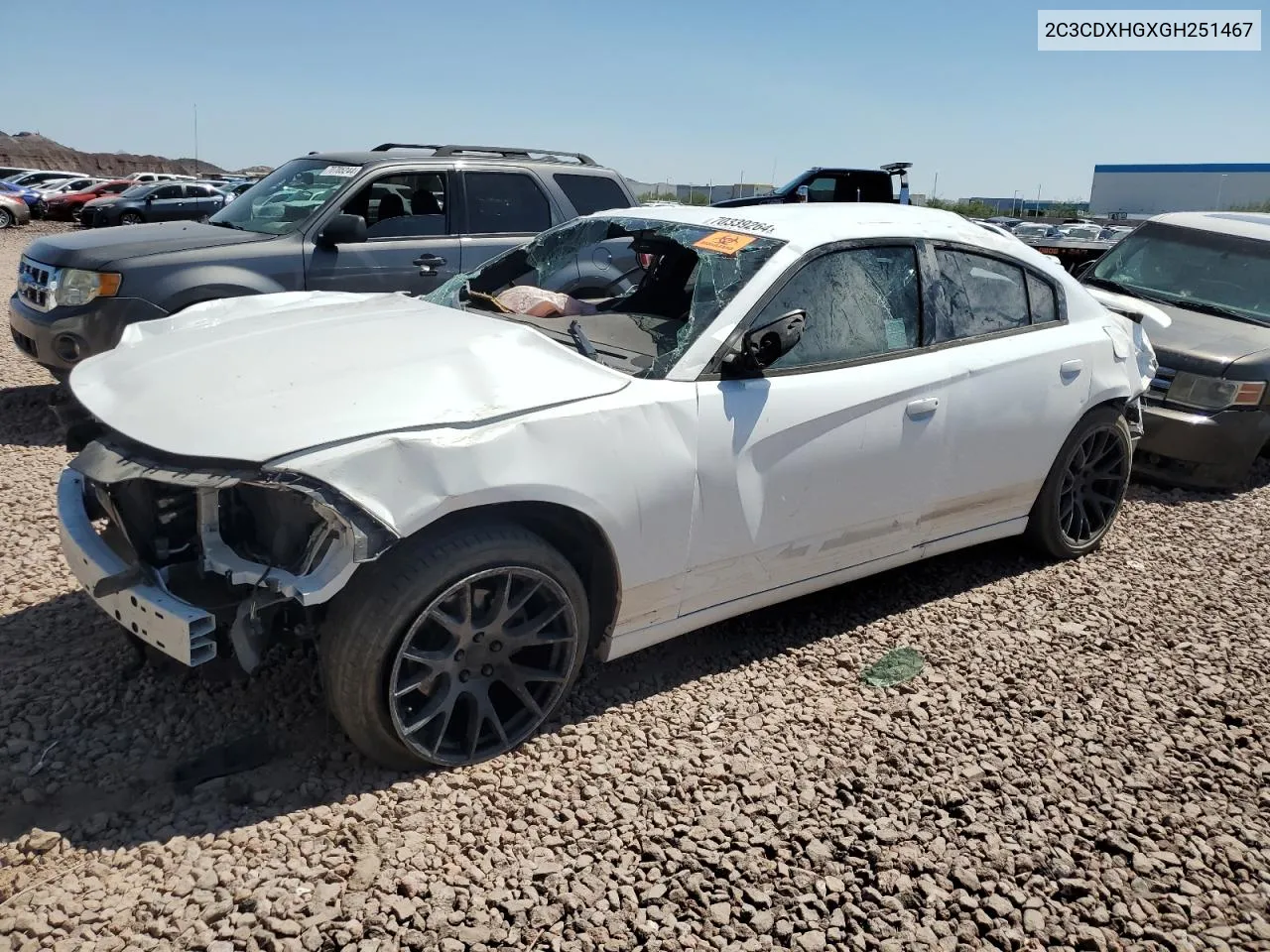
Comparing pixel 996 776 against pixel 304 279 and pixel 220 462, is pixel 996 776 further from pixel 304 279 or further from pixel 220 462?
pixel 304 279

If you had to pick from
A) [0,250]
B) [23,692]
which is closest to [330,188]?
[23,692]

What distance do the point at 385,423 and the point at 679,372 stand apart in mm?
1023

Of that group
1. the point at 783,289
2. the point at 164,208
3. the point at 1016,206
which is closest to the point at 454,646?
the point at 783,289

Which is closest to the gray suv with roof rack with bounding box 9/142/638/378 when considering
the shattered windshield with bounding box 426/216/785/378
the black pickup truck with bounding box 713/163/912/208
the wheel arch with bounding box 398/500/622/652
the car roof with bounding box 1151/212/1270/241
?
the shattered windshield with bounding box 426/216/785/378

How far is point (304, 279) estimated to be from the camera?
637 centimetres

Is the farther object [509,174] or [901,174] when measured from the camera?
[901,174]

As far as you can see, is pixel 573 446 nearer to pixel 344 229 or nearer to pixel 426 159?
pixel 344 229

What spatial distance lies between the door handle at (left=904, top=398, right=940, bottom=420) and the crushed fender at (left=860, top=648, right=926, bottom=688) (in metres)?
0.96

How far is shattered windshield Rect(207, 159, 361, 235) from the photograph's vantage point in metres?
6.67

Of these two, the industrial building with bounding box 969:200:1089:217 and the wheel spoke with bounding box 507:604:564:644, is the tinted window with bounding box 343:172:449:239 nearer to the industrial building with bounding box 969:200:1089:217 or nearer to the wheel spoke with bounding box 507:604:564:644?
the wheel spoke with bounding box 507:604:564:644

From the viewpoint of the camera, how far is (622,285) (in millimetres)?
4695

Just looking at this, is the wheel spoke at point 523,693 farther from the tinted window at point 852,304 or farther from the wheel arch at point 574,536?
the tinted window at point 852,304

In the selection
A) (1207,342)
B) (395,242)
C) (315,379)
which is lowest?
(1207,342)

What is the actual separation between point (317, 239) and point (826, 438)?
4.37 m
